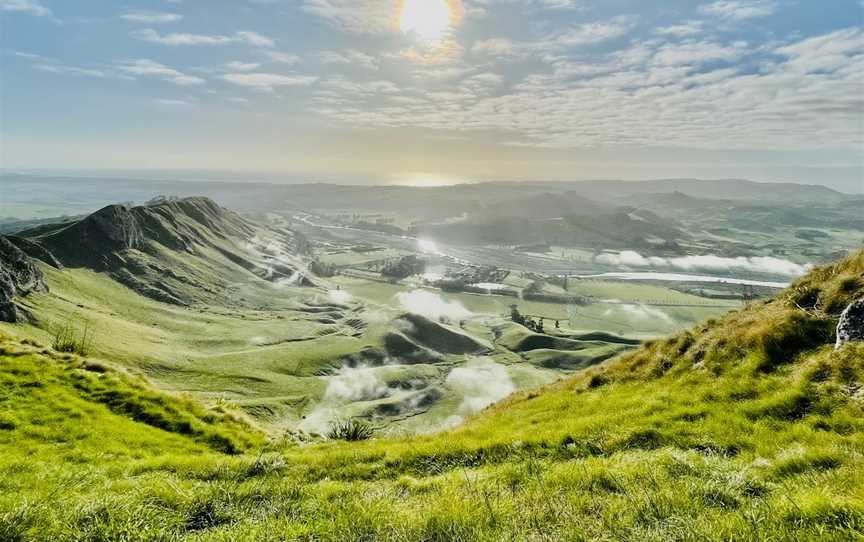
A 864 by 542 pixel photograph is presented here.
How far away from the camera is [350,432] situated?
2131 centimetres

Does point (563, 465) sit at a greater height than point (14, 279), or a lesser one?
greater

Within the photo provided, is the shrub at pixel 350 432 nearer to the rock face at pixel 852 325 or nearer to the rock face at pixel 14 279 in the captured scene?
the rock face at pixel 852 325

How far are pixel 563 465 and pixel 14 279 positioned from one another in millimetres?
233367

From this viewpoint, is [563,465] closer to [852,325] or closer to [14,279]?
[852,325]

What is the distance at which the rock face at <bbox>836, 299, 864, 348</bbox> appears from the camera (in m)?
13.7

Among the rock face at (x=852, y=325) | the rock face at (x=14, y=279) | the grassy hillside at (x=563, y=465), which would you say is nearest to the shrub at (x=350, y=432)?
the grassy hillside at (x=563, y=465)

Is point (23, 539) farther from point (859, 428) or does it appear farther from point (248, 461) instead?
point (859, 428)

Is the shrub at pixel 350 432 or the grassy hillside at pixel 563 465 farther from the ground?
the grassy hillside at pixel 563 465

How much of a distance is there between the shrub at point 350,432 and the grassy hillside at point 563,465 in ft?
18.6

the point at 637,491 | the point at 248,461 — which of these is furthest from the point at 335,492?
the point at 637,491

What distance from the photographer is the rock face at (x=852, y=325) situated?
13664mm

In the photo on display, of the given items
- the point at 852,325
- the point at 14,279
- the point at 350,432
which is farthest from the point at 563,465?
the point at 14,279

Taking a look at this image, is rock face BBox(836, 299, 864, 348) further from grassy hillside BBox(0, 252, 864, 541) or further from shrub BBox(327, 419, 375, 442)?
shrub BBox(327, 419, 375, 442)

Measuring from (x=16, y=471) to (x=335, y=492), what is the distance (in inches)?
366
